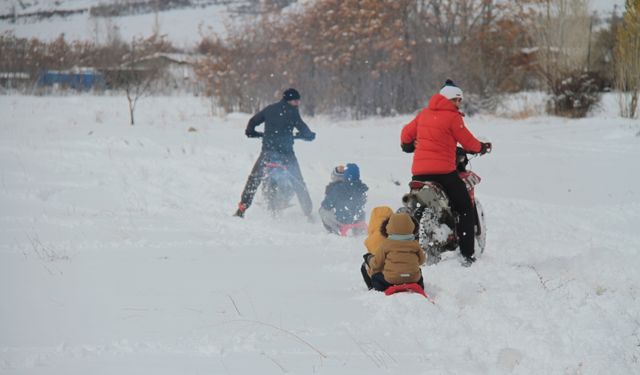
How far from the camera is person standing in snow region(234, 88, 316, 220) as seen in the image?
29.1 ft

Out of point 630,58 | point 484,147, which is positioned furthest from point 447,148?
point 630,58

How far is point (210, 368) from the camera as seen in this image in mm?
3234

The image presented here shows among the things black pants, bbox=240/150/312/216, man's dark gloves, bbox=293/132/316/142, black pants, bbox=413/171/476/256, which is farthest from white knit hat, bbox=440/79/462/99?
black pants, bbox=240/150/312/216

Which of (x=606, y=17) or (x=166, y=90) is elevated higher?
(x=606, y=17)

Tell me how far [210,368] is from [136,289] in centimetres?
179

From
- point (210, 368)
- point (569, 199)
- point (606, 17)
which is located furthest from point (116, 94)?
point (210, 368)

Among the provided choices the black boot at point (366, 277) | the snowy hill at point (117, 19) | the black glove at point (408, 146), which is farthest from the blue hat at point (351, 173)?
the snowy hill at point (117, 19)

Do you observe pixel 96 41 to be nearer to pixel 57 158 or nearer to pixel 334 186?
pixel 57 158

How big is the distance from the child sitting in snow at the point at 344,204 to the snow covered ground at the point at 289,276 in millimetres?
310

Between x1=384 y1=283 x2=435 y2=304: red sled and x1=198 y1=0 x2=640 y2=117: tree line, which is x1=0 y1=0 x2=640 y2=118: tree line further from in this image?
x1=384 y1=283 x2=435 y2=304: red sled

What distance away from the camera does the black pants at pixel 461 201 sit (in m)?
6.00

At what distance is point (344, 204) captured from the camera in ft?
26.4

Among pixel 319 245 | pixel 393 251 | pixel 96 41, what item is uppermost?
pixel 96 41

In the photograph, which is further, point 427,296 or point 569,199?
point 569,199
